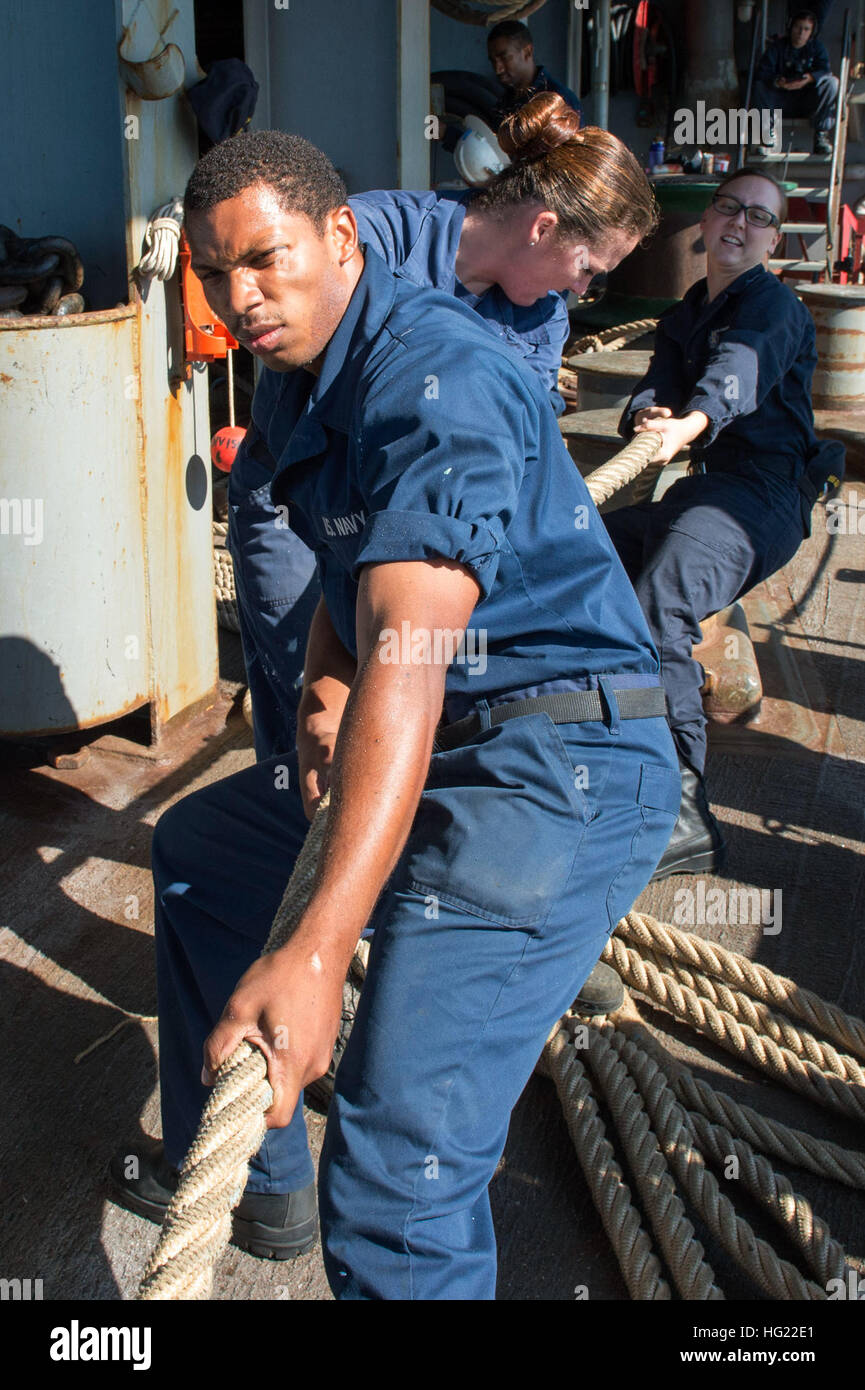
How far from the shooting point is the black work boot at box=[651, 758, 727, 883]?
3424 millimetres

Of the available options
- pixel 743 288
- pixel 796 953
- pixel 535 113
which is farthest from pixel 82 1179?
pixel 743 288

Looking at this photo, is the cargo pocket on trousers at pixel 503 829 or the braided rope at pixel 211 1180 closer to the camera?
the braided rope at pixel 211 1180

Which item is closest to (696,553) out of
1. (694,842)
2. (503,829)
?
(694,842)

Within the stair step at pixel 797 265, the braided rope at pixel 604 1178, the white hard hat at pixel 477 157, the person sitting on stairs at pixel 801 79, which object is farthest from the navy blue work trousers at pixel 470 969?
the person sitting on stairs at pixel 801 79

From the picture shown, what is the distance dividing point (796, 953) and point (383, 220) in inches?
84.1

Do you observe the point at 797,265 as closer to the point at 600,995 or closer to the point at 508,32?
the point at 508,32

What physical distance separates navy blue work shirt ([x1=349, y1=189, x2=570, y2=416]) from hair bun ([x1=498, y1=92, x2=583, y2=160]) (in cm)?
20

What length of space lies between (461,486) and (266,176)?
602mm

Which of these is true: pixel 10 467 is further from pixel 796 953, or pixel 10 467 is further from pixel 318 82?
pixel 318 82

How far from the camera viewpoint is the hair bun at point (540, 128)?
127 inches

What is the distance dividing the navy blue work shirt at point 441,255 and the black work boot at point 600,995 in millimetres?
1420

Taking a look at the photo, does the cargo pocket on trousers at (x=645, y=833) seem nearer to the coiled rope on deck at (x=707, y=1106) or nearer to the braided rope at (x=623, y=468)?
the coiled rope on deck at (x=707, y=1106)

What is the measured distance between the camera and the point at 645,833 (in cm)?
187

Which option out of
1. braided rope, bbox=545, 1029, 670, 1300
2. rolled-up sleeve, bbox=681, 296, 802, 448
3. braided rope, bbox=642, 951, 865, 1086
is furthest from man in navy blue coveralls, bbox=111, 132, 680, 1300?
rolled-up sleeve, bbox=681, 296, 802, 448
